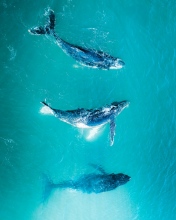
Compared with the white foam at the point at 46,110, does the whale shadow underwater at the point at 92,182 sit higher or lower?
lower

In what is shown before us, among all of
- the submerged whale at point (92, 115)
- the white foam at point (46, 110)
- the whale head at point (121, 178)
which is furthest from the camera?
the whale head at point (121, 178)

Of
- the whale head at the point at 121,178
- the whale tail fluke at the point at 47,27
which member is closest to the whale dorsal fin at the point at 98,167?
the whale head at the point at 121,178

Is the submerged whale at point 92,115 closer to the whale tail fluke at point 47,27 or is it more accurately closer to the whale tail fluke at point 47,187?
the whale tail fluke at point 47,27

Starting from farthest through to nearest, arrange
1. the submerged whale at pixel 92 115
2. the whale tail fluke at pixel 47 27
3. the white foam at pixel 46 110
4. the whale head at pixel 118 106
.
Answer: the whale head at pixel 118 106, the submerged whale at pixel 92 115, the white foam at pixel 46 110, the whale tail fluke at pixel 47 27

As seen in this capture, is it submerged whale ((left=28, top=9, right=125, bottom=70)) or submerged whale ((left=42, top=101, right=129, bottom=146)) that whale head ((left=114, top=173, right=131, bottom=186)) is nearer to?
submerged whale ((left=42, top=101, right=129, bottom=146))

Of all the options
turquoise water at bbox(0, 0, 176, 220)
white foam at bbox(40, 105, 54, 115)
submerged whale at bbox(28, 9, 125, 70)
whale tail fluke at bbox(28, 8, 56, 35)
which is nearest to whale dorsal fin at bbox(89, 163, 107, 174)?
turquoise water at bbox(0, 0, 176, 220)

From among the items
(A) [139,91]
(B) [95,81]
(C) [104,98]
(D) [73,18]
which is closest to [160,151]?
(A) [139,91]
